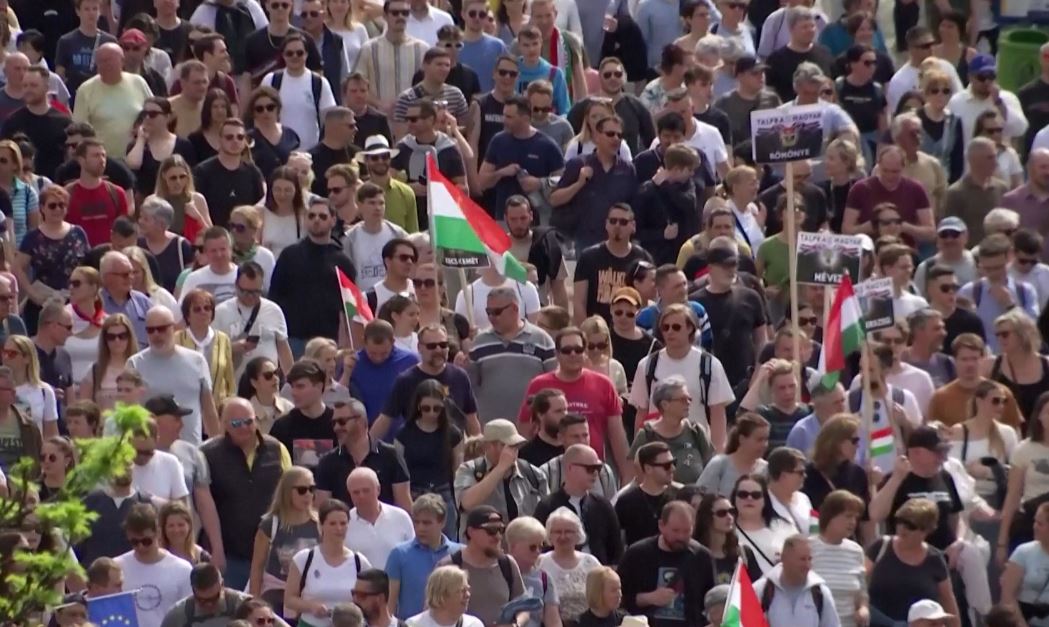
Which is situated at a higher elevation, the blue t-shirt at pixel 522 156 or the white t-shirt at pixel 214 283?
the white t-shirt at pixel 214 283

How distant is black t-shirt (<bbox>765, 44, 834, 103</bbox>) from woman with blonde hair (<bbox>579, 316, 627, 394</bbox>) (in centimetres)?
647

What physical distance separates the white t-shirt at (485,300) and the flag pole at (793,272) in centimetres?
154

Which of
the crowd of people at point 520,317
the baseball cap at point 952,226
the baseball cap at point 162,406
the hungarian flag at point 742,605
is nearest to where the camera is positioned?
the hungarian flag at point 742,605

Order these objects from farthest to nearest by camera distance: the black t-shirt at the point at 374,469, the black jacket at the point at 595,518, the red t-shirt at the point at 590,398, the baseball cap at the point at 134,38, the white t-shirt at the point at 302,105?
the baseball cap at the point at 134,38 → the white t-shirt at the point at 302,105 → the red t-shirt at the point at 590,398 → the black t-shirt at the point at 374,469 → the black jacket at the point at 595,518

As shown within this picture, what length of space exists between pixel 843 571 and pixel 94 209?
619cm

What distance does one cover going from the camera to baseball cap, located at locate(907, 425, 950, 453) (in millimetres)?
18969

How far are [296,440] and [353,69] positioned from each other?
22.2 ft

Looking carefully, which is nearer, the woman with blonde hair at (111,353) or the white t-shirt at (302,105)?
the woman with blonde hair at (111,353)

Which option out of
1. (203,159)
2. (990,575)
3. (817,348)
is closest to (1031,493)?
(990,575)

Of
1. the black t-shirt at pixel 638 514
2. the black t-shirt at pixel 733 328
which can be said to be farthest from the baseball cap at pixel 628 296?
the black t-shirt at pixel 638 514

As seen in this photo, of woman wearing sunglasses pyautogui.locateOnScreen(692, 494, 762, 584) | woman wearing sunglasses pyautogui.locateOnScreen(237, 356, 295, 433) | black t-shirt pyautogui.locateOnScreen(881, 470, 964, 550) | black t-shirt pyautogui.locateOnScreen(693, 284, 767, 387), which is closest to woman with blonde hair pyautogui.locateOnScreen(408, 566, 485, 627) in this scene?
woman wearing sunglasses pyautogui.locateOnScreen(692, 494, 762, 584)

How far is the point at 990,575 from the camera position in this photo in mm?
19250

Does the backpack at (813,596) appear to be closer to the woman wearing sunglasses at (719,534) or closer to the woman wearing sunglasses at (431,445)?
the woman wearing sunglasses at (719,534)

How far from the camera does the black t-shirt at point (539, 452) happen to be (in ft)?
62.3
